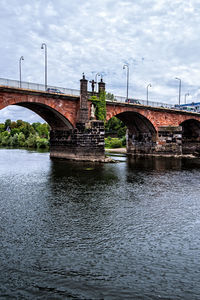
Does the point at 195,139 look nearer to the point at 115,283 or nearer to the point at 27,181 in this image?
the point at 27,181

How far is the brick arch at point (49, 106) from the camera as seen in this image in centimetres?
3377

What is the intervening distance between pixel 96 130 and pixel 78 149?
157 inches

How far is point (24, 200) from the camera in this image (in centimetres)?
1620

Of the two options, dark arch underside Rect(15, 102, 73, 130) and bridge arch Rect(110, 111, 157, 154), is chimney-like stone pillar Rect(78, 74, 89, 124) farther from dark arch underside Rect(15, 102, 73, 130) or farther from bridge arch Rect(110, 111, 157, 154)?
bridge arch Rect(110, 111, 157, 154)

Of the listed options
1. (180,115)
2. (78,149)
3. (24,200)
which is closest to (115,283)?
(24,200)

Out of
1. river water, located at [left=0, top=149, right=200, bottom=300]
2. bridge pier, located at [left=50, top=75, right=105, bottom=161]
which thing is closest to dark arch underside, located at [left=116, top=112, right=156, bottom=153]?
bridge pier, located at [left=50, top=75, right=105, bottom=161]

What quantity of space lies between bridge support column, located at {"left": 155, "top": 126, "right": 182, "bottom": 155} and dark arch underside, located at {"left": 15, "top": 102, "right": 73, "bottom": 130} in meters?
20.1

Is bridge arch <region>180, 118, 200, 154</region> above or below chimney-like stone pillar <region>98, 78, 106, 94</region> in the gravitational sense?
below

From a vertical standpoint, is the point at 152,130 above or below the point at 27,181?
above

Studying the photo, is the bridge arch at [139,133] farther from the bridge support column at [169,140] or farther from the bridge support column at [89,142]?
the bridge support column at [89,142]

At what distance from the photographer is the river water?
23.4 ft

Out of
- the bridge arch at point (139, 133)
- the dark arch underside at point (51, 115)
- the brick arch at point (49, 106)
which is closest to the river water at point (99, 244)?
the brick arch at point (49, 106)

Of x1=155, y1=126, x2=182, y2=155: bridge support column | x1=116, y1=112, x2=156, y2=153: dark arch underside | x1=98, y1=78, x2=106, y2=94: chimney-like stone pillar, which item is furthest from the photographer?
x1=116, y1=112, x2=156, y2=153: dark arch underside

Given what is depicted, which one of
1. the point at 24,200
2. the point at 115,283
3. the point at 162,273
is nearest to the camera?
the point at 115,283
